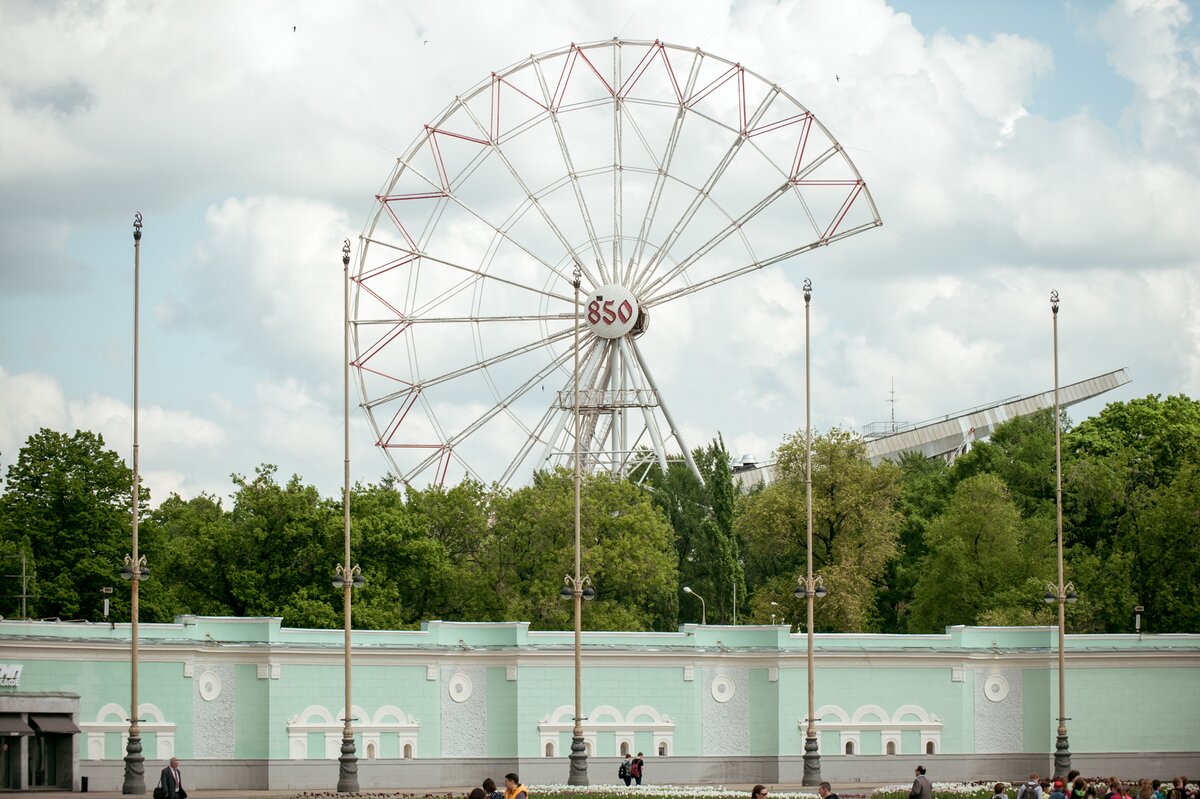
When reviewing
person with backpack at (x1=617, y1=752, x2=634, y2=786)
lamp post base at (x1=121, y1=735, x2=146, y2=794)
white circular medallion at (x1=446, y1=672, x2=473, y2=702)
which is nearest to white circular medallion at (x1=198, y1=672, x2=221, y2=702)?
white circular medallion at (x1=446, y1=672, x2=473, y2=702)

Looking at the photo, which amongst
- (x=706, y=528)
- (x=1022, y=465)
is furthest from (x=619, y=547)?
(x=1022, y=465)

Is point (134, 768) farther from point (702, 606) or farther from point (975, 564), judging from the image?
point (975, 564)

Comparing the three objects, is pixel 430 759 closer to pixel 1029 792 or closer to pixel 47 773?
pixel 47 773

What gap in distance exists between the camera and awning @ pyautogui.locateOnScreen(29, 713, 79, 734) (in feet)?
208

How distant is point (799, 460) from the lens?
10238cm

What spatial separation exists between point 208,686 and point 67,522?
2720cm

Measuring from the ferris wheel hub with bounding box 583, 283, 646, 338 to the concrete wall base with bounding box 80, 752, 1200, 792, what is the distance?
3154 centimetres

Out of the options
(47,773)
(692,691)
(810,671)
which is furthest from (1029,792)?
(47,773)

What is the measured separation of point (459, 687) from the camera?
2810 inches

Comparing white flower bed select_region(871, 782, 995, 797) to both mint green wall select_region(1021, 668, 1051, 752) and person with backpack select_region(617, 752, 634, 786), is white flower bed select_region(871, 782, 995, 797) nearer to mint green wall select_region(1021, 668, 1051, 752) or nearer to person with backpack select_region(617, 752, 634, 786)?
person with backpack select_region(617, 752, 634, 786)

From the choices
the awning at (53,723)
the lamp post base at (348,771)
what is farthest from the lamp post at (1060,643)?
the awning at (53,723)

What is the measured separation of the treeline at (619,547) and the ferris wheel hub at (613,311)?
305 inches

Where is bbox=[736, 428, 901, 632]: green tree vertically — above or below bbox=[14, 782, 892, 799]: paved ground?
above

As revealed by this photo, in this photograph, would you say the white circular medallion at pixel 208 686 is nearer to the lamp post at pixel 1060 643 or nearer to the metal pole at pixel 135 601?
the metal pole at pixel 135 601
